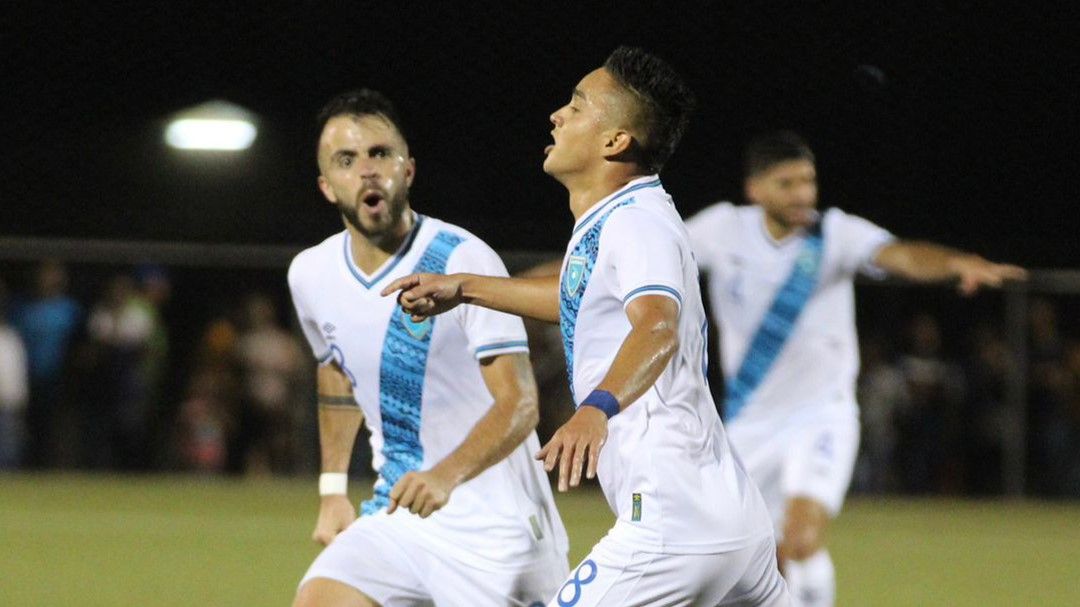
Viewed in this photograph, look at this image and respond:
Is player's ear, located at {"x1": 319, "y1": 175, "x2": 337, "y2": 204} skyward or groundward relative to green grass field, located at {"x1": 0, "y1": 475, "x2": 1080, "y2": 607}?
skyward

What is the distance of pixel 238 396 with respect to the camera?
48.7ft

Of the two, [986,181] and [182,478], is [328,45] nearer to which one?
[986,181]

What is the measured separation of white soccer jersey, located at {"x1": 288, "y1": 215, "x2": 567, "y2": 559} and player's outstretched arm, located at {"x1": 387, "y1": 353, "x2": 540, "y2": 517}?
0.22ft

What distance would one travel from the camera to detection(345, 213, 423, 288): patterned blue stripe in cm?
525

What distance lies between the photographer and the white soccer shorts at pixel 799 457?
7547 mm

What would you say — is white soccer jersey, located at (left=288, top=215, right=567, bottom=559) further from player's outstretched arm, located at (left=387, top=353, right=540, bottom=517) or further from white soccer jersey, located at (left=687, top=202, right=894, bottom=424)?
white soccer jersey, located at (left=687, top=202, right=894, bottom=424)

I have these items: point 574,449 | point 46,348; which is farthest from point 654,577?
Answer: point 46,348

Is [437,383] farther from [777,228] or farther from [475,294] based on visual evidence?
[777,228]

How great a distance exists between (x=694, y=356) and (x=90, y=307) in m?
11.6

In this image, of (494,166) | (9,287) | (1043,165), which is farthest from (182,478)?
(1043,165)

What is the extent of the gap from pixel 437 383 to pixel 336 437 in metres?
0.56

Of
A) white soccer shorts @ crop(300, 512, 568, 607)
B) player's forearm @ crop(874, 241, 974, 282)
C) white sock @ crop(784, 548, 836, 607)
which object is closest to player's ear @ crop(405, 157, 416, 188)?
white soccer shorts @ crop(300, 512, 568, 607)

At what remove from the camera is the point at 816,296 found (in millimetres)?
7840

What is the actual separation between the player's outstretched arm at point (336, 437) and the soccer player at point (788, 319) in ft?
8.72
